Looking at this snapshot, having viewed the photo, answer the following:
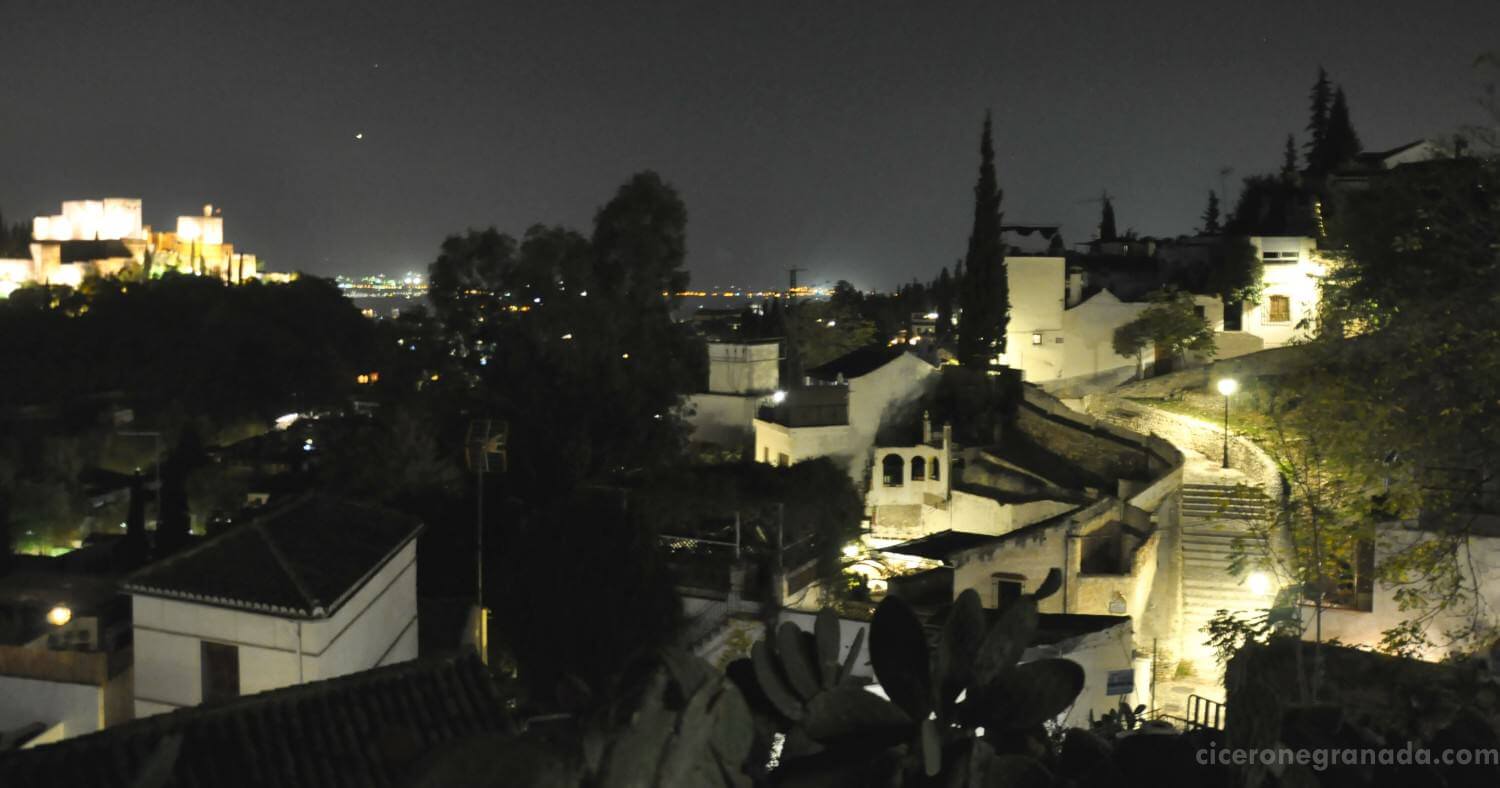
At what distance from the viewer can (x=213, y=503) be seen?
74.2 feet

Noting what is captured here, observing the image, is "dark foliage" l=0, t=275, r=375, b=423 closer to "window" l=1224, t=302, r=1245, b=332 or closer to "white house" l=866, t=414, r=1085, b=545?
"white house" l=866, t=414, r=1085, b=545

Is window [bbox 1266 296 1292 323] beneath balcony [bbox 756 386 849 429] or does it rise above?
above

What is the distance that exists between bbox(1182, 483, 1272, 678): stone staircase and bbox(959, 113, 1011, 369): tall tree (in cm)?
918

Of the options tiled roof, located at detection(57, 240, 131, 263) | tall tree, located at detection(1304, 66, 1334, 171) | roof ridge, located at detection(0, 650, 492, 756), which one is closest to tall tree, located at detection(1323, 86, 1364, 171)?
tall tree, located at detection(1304, 66, 1334, 171)

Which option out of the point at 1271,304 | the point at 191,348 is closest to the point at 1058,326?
the point at 1271,304

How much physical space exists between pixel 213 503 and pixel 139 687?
1272 cm

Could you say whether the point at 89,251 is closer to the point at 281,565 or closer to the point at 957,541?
the point at 957,541

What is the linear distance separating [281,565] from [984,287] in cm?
1973

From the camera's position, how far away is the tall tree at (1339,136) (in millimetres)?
35844

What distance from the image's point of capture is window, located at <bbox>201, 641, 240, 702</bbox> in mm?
10695

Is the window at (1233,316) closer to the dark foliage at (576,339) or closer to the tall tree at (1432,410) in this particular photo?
the dark foliage at (576,339)

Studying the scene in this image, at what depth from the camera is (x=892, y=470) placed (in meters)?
20.9

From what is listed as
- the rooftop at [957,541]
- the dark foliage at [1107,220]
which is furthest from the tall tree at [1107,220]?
the rooftop at [957,541]

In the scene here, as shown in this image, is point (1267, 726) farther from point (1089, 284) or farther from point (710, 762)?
point (1089, 284)
